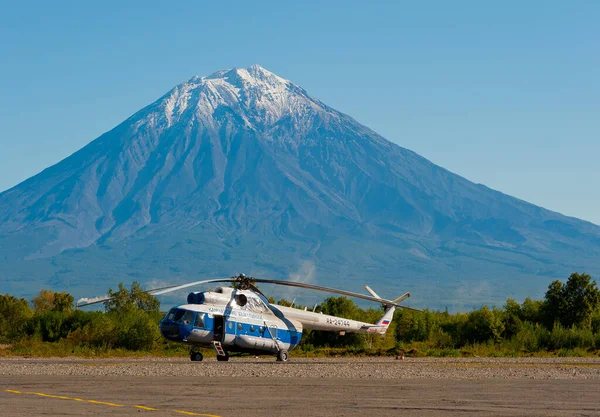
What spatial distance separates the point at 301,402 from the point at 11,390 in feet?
26.4

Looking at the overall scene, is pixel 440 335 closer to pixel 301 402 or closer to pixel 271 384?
pixel 271 384

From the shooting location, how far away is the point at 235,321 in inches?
1688

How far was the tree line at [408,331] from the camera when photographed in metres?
52.7

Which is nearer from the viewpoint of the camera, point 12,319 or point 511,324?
point 511,324

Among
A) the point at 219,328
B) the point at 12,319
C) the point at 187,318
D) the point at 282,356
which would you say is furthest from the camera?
the point at 12,319

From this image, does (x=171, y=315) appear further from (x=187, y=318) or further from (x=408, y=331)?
(x=408, y=331)

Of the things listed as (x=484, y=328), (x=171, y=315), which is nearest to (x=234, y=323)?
(x=171, y=315)

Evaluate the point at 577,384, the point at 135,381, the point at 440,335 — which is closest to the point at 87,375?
the point at 135,381

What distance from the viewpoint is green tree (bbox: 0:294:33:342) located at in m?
57.3

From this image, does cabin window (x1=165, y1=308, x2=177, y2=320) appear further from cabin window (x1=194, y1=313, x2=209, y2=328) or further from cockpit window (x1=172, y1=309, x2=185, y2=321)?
cabin window (x1=194, y1=313, x2=209, y2=328)

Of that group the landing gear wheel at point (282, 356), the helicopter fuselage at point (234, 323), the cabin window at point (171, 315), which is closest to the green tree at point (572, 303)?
the helicopter fuselage at point (234, 323)

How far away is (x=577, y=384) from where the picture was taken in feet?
102

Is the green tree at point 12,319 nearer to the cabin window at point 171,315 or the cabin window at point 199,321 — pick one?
the cabin window at point 171,315

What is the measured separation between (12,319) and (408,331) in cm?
2295
